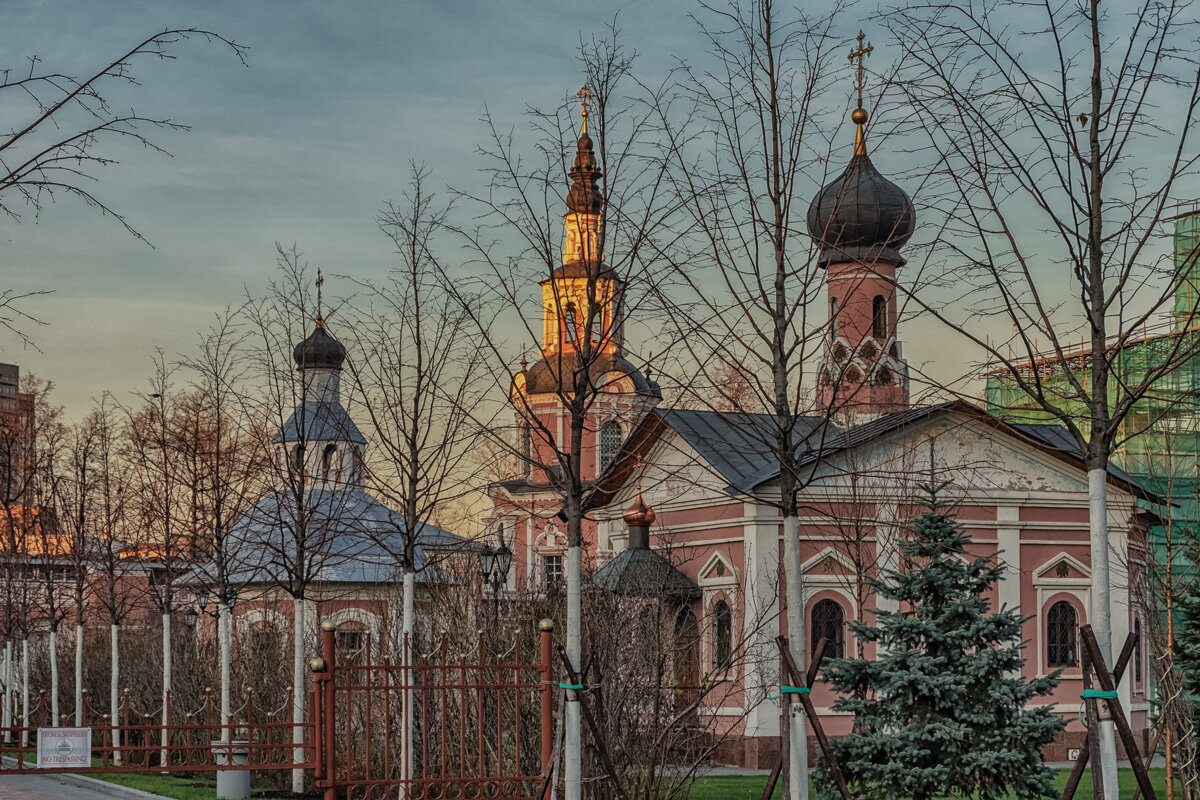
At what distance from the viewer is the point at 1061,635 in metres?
27.7

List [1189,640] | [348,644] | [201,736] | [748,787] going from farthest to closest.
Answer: [348,644] → [201,736] → [748,787] → [1189,640]

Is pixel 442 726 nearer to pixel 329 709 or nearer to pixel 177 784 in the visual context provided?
pixel 329 709

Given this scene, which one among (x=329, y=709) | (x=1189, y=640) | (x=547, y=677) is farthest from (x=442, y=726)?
(x=1189, y=640)

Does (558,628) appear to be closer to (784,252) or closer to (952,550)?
(952,550)

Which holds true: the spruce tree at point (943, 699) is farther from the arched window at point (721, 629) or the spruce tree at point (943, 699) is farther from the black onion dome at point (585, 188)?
the arched window at point (721, 629)

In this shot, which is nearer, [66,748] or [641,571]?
[66,748]

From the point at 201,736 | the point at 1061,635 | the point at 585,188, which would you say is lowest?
the point at 201,736

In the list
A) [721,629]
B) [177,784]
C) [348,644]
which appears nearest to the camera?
[177,784]

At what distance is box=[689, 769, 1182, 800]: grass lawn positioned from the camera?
1970 centimetres

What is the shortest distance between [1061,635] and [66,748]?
20297 millimetres

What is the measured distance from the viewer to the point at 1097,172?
8.49 meters

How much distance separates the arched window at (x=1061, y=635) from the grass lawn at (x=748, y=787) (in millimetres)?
3641

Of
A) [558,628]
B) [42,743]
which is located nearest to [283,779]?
[558,628]

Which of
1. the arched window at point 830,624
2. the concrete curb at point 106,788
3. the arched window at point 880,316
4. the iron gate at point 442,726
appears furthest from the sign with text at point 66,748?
the arched window at point 880,316
